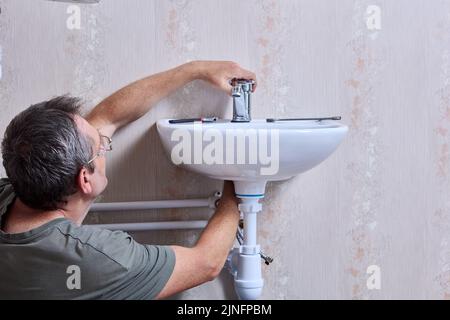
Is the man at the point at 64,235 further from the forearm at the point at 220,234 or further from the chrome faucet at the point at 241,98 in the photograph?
the chrome faucet at the point at 241,98

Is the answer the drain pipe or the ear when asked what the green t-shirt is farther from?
the drain pipe

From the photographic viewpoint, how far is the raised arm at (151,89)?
1.54 m

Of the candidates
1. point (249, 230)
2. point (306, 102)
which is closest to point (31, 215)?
point (249, 230)

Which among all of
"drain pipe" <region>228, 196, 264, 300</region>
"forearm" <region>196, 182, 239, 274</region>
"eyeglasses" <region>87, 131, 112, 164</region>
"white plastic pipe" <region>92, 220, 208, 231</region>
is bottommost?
"drain pipe" <region>228, 196, 264, 300</region>

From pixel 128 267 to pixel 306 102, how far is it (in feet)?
2.73

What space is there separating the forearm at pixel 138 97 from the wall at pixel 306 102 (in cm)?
6

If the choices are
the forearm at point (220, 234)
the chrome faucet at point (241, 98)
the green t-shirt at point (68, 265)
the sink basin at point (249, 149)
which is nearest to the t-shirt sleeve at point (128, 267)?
the green t-shirt at point (68, 265)

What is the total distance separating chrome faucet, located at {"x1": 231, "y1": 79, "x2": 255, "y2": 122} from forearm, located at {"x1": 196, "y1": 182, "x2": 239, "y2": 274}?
25cm

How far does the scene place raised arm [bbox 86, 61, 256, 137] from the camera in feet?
5.06

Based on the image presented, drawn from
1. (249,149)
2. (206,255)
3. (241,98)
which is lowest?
(206,255)

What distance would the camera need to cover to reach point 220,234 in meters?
1.33

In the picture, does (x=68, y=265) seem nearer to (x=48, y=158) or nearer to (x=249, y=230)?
(x=48, y=158)

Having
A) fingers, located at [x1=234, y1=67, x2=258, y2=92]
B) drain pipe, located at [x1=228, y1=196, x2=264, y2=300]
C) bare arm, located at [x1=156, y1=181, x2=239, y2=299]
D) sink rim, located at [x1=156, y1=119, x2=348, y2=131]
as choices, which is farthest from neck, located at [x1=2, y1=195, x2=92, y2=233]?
fingers, located at [x1=234, y1=67, x2=258, y2=92]
